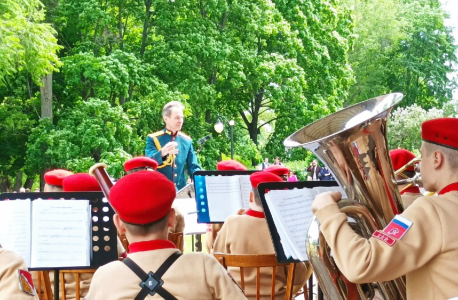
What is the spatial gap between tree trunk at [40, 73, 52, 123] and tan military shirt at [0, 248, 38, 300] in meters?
16.3

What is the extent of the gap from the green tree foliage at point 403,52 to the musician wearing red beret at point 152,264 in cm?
3335

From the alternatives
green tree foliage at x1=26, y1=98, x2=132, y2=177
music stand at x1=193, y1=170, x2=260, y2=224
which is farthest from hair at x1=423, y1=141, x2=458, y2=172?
green tree foliage at x1=26, y1=98, x2=132, y2=177

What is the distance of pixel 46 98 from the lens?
18141mm

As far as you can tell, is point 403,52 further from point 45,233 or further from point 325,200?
point 325,200

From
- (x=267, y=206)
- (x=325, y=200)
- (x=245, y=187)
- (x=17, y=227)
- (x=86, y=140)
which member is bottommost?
(x=86, y=140)

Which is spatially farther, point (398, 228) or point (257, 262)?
point (257, 262)

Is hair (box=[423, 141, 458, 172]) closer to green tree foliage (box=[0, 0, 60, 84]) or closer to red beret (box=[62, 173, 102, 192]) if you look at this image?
red beret (box=[62, 173, 102, 192])

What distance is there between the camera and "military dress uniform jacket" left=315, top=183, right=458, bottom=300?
2.22 metres

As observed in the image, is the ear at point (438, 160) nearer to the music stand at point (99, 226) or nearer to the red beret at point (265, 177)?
the red beret at point (265, 177)

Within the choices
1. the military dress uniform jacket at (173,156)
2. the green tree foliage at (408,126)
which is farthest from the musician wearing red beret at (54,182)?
the green tree foliage at (408,126)

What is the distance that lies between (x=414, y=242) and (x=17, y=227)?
216 centimetres

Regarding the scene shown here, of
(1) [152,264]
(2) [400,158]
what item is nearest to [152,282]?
(1) [152,264]

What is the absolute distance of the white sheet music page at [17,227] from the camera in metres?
3.38

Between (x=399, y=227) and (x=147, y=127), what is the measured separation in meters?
15.9
